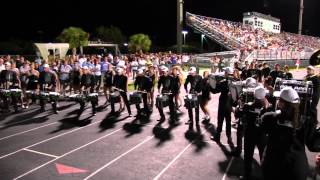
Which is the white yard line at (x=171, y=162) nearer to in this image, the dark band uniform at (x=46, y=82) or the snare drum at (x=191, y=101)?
the snare drum at (x=191, y=101)

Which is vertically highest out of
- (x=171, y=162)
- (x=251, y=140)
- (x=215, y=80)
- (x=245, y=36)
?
(x=245, y=36)

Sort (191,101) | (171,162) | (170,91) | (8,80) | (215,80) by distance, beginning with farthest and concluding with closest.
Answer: (8,80) → (170,91) → (191,101) → (215,80) → (171,162)

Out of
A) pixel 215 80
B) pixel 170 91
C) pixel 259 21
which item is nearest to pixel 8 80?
pixel 170 91

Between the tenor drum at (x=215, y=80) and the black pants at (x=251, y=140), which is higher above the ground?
the tenor drum at (x=215, y=80)

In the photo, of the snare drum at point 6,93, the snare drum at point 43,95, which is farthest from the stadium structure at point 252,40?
the snare drum at point 6,93

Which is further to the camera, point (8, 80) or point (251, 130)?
point (8, 80)

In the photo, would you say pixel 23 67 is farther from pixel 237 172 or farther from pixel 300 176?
pixel 300 176

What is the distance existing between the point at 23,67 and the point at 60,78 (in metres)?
1.99

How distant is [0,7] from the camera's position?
56.3 m

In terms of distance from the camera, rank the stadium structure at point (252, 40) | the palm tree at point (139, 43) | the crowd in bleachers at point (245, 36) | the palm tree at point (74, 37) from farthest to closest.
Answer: the palm tree at point (139, 43), the crowd in bleachers at point (245, 36), the palm tree at point (74, 37), the stadium structure at point (252, 40)

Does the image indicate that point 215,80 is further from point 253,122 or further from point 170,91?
point 253,122

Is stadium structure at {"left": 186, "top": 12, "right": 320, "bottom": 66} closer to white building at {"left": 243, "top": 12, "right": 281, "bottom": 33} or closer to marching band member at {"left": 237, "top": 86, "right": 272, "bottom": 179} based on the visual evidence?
white building at {"left": 243, "top": 12, "right": 281, "bottom": 33}

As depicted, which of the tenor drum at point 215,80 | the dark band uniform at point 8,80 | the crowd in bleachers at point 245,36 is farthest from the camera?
the crowd in bleachers at point 245,36

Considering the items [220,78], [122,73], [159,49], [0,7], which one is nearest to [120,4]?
[159,49]
